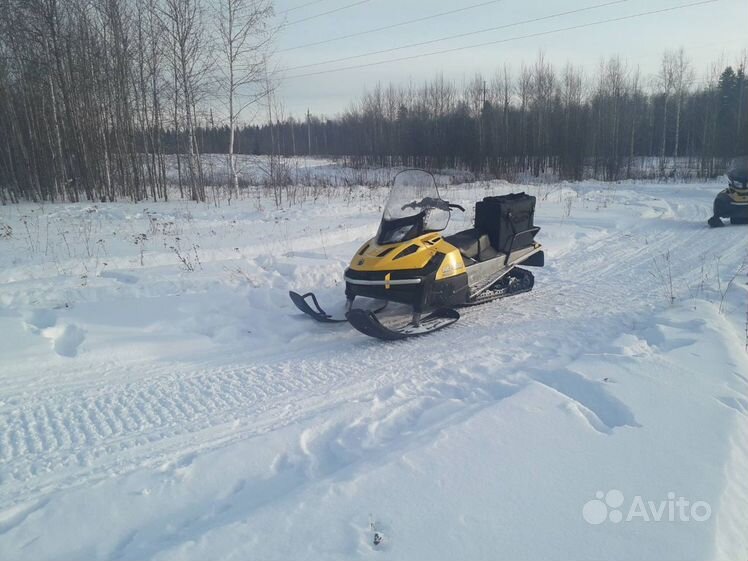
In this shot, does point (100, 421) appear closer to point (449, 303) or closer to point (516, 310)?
point (449, 303)

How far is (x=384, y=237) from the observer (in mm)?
4883

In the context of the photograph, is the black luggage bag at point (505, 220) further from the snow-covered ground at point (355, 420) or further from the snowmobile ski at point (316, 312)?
the snowmobile ski at point (316, 312)

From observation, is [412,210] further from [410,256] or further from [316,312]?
[316,312]

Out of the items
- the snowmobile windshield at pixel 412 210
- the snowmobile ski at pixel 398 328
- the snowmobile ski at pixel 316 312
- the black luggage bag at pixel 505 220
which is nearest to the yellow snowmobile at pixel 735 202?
the black luggage bag at pixel 505 220

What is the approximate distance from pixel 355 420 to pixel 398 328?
170cm

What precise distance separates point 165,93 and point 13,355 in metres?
15.2

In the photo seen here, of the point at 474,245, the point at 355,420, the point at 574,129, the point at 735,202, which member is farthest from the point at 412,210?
the point at 574,129

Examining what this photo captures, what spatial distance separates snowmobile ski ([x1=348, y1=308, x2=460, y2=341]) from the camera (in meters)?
4.35

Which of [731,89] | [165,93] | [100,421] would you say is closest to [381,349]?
[100,421]

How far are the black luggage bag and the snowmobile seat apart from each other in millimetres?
106

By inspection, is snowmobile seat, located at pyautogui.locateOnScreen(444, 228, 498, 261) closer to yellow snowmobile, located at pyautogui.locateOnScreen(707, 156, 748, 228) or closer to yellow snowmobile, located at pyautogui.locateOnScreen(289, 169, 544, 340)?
yellow snowmobile, located at pyautogui.locateOnScreen(289, 169, 544, 340)

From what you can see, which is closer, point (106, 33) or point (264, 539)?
point (264, 539)

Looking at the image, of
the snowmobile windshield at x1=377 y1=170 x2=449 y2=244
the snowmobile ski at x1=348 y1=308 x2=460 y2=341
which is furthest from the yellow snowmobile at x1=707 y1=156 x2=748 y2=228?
the snowmobile ski at x1=348 y1=308 x2=460 y2=341

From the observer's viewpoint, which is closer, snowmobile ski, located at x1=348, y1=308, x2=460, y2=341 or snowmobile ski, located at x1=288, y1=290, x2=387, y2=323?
snowmobile ski, located at x1=348, y1=308, x2=460, y2=341
